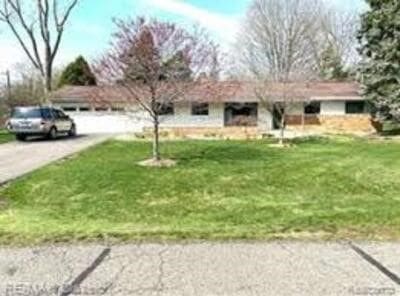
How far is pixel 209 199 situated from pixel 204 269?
5790mm

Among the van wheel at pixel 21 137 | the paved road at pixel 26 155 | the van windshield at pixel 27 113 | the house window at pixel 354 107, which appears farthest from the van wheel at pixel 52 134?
the house window at pixel 354 107

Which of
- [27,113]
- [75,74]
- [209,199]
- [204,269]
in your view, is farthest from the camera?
[75,74]

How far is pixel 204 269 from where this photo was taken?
6.88 metres

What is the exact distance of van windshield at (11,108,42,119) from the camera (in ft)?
101

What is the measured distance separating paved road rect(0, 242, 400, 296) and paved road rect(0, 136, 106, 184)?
7.82m

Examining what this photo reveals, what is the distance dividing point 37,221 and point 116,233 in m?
1.86

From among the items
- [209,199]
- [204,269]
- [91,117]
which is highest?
[91,117]

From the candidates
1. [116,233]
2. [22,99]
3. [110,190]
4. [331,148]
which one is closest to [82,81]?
[22,99]

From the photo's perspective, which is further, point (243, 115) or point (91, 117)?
point (243, 115)

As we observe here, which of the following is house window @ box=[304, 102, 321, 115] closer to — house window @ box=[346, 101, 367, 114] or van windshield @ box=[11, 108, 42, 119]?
house window @ box=[346, 101, 367, 114]

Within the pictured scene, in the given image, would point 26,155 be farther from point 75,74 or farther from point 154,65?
point 75,74

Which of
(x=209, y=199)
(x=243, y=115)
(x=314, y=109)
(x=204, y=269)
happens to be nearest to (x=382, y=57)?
(x=314, y=109)

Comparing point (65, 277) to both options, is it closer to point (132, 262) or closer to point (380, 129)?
point (132, 262)

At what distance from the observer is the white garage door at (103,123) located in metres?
40.7
